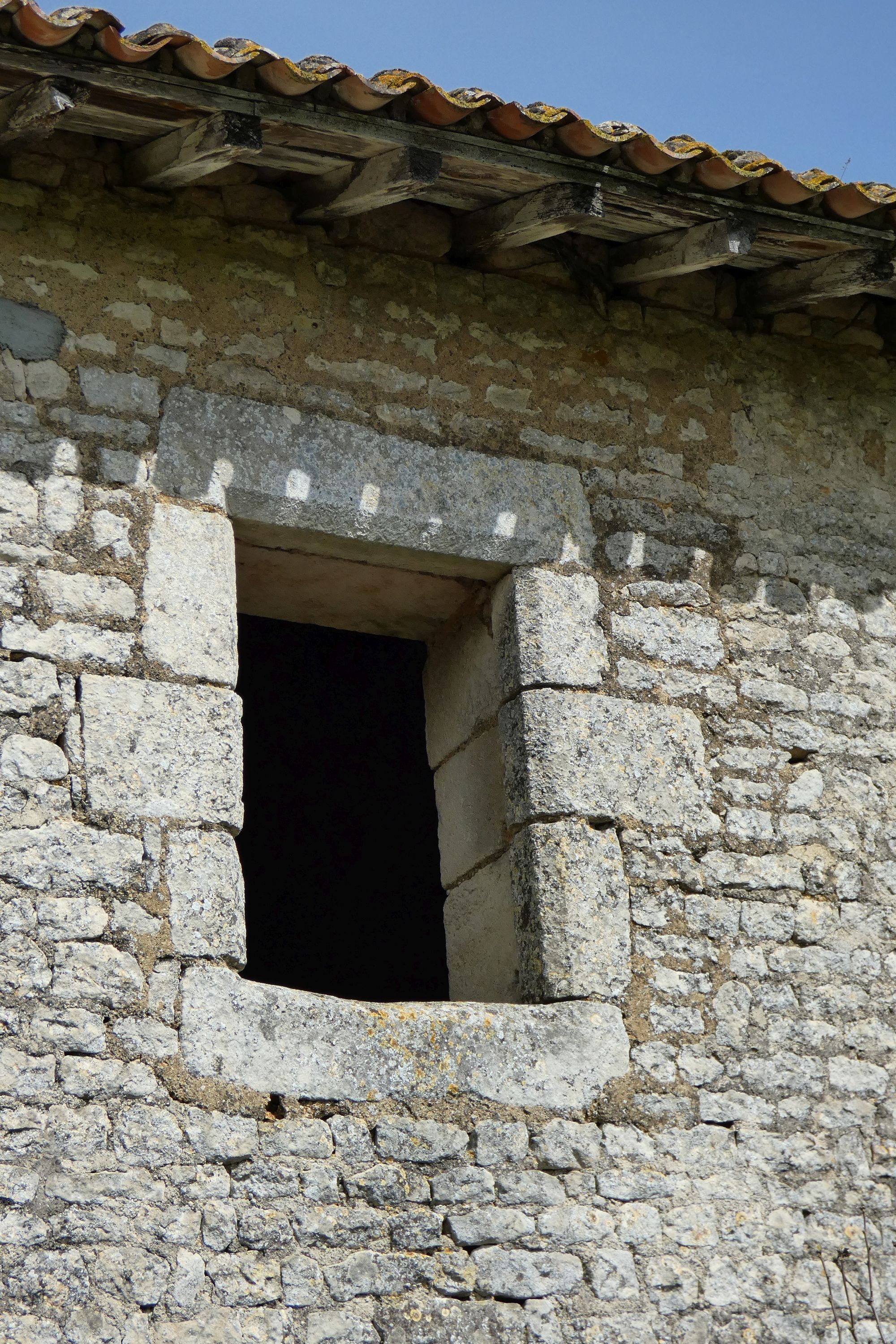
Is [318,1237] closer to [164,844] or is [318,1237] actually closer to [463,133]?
[164,844]

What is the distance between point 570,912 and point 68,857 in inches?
49.6

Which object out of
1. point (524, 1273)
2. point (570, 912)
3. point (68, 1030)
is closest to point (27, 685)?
point (68, 1030)

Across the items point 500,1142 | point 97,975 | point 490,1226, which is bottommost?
point 490,1226

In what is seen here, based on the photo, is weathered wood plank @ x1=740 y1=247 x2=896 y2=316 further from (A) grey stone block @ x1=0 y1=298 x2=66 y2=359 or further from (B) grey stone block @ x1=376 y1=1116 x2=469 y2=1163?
(B) grey stone block @ x1=376 y1=1116 x2=469 y2=1163

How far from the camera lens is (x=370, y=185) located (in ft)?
13.0

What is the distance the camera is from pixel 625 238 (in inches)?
179

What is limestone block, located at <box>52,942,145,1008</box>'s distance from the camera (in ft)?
11.0

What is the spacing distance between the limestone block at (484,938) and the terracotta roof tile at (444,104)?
6.19 ft

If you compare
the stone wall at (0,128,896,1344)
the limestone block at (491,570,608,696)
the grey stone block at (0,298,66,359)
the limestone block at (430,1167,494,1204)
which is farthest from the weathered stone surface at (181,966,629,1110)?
the grey stone block at (0,298,66,359)

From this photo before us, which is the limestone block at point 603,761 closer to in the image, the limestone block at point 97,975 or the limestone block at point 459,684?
the limestone block at point 459,684

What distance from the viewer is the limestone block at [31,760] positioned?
3.44 meters

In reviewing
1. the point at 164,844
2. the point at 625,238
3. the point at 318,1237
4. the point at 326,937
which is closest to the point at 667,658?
the point at 625,238

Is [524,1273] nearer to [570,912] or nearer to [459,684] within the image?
[570,912]

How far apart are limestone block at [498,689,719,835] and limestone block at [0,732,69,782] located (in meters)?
1.21
